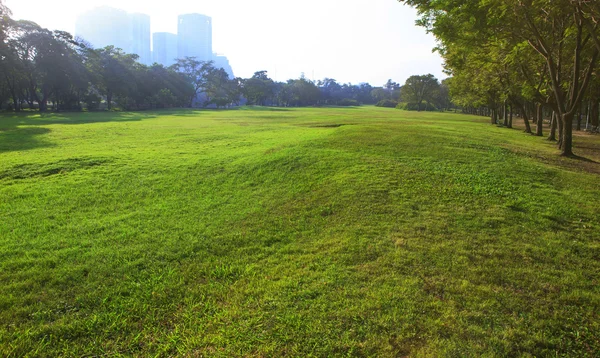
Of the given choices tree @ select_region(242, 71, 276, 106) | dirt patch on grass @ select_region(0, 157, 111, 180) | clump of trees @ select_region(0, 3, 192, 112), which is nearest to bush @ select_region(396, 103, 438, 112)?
tree @ select_region(242, 71, 276, 106)

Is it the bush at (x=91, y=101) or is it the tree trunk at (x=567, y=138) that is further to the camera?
the bush at (x=91, y=101)

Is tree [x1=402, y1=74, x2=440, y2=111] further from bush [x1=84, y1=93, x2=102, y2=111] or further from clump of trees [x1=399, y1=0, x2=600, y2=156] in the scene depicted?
clump of trees [x1=399, y1=0, x2=600, y2=156]

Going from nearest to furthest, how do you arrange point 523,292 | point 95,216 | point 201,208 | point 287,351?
point 287,351, point 523,292, point 95,216, point 201,208

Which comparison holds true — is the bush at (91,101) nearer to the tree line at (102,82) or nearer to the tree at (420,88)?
the tree line at (102,82)

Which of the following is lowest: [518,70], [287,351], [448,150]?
[287,351]

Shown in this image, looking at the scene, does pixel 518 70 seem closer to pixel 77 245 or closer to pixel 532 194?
pixel 532 194

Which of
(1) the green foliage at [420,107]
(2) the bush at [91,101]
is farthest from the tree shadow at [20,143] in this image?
(1) the green foliage at [420,107]

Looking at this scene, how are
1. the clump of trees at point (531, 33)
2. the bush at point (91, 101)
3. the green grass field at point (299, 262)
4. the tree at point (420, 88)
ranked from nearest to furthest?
1. the green grass field at point (299, 262)
2. the clump of trees at point (531, 33)
3. the bush at point (91, 101)
4. the tree at point (420, 88)

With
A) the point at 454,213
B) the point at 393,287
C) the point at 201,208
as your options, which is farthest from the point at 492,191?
the point at 201,208

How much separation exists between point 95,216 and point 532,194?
10.2 m

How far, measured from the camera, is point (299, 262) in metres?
5.49

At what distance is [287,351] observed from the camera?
143 inches

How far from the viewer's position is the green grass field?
3.83 m

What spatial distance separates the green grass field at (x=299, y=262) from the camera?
3.83m
